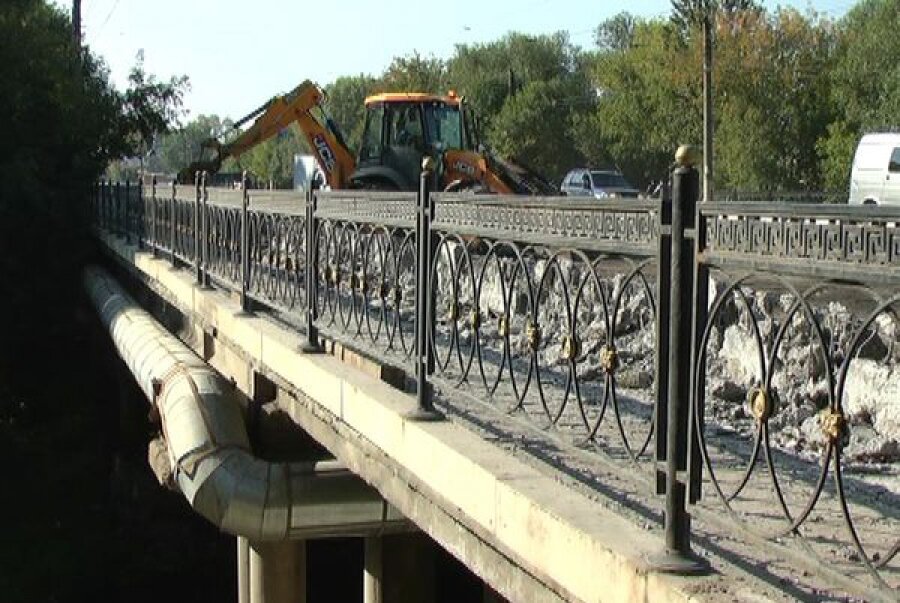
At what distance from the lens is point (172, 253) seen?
12.9 metres

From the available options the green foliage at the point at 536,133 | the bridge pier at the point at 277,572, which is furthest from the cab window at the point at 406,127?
the green foliage at the point at 536,133

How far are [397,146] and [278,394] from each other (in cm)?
1325

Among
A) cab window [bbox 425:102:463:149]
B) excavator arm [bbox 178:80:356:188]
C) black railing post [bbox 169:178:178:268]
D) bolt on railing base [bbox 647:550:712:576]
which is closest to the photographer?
bolt on railing base [bbox 647:550:712:576]

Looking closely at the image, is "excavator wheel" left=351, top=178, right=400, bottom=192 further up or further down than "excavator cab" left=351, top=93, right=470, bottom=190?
further down

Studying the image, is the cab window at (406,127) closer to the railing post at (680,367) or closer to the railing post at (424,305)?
the railing post at (424,305)

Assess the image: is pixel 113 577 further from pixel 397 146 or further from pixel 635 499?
pixel 635 499

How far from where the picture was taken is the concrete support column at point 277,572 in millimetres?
8039

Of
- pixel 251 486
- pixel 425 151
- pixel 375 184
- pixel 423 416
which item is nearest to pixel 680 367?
pixel 423 416

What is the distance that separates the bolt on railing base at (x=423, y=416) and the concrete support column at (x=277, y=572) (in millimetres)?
3074

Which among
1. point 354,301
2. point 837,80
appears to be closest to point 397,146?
point 354,301

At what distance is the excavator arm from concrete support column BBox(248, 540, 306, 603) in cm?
1532

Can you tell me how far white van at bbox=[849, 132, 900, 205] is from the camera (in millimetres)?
22406

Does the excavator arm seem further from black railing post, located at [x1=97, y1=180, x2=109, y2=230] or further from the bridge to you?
the bridge

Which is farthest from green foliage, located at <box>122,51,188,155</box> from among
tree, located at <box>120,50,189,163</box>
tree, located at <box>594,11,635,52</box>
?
tree, located at <box>594,11,635,52</box>
